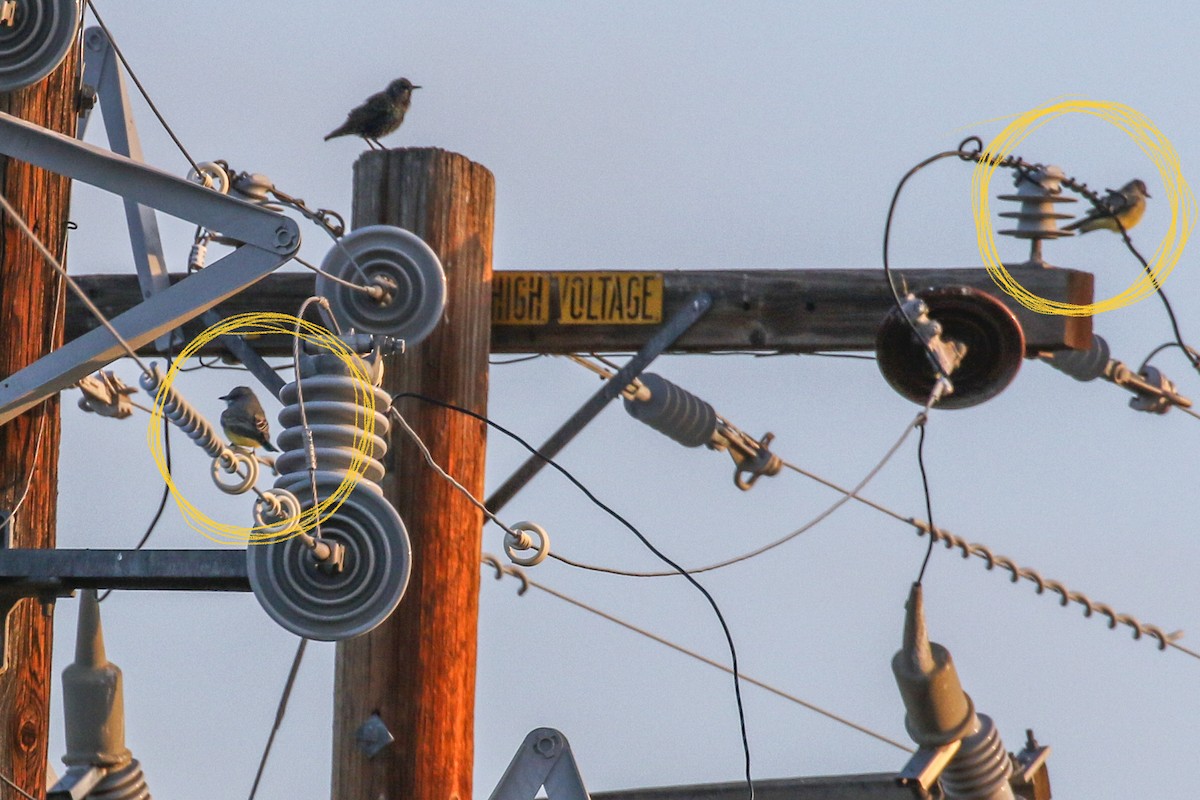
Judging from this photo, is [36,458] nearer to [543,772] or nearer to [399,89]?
[543,772]

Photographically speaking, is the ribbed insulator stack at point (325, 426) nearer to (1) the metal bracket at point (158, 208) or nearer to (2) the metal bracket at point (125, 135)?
(1) the metal bracket at point (158, 208)

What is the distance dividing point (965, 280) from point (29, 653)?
3089 millimetres

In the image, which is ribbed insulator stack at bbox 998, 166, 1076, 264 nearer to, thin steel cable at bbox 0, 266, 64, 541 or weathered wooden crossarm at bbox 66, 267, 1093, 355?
weathered wooden crossarm at bbox 66, 267, 1093, 355

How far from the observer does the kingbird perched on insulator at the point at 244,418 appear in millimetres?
7020

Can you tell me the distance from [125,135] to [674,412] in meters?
2.51

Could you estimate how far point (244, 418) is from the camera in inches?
278

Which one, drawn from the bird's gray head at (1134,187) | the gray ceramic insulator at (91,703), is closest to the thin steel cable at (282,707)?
the gray ceramic insulator at (91,703)

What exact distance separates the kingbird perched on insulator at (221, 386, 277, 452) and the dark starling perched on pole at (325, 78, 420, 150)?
5.82ft

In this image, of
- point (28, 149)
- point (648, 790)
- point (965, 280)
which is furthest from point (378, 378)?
point (965, 280)

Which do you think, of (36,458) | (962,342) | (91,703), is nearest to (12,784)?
(36,458)

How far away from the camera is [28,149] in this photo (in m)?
5.41

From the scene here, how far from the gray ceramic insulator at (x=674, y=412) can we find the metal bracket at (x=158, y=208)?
10.3 ft

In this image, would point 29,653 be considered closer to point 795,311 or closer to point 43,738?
point 43,738

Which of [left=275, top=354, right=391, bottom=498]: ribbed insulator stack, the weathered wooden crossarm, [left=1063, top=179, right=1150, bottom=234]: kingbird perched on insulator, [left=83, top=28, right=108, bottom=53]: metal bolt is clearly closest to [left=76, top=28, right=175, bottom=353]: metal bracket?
[left=83, top=28, right=108, bottom=53]: metal bolt
